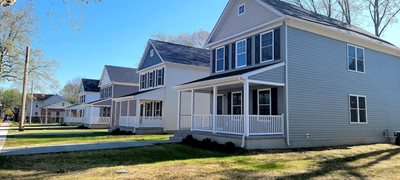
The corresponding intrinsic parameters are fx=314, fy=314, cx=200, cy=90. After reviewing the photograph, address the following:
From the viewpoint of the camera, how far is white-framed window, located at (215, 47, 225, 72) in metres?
18.3

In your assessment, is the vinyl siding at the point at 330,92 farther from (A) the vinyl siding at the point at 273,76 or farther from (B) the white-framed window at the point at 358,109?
(A) the vinyl siding at the point at 273,76

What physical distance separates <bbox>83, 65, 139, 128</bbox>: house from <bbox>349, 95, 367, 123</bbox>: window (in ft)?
80.4

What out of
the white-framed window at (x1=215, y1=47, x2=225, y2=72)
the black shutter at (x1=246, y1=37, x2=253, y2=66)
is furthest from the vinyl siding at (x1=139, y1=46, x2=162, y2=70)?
the black shutter at (x1=246, y1=37, x2=253, y2=66)

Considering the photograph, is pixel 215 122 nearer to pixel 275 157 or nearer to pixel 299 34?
pixel 275 157

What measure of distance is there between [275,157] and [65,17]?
26.3 feet

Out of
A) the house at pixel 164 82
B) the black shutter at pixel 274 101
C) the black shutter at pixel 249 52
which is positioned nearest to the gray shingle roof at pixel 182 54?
the house at pixel 164 82

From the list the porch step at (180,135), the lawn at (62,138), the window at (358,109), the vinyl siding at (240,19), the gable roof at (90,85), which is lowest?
the lawn at (62,138)

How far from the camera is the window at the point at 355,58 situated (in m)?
16.7

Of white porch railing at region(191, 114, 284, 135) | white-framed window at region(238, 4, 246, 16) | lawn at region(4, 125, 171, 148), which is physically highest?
white-framed window at region(238, 4, 246, 16)

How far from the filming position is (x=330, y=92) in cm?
1551

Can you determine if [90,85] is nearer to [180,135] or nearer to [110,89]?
[110,89]

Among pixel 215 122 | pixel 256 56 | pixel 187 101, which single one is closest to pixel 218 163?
pixel 215 122

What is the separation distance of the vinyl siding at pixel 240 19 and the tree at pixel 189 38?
25.6 meters

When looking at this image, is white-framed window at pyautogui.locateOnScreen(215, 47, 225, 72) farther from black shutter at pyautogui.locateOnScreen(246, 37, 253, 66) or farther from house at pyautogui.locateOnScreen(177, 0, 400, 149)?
black shutter at pyautogui.locateOnScreen(246, 37, 253, 66)
